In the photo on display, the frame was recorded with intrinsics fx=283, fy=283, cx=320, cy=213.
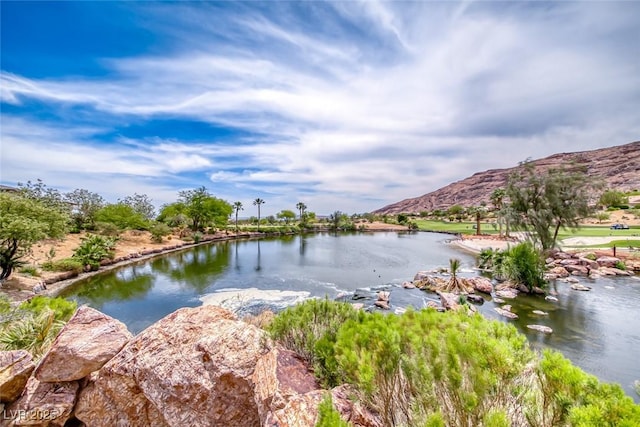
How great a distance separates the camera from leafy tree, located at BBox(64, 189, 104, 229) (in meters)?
41.4

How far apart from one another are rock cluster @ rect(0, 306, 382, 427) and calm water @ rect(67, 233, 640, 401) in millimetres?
9333

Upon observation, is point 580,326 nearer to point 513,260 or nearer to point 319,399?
point 513,260

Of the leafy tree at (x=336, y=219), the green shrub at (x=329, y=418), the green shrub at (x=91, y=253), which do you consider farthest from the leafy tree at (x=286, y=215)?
the green shrub at (x=329, y=418)

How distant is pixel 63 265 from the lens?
20.1 metres

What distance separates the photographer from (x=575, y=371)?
2.11 metres

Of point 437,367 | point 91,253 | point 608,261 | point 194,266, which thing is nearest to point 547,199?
point 608,261

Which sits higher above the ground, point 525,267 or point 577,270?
point 525,267

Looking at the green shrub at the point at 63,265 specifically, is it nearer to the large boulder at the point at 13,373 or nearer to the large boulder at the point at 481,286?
the large boulder at the point at 13,373

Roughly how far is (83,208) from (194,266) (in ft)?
91.6

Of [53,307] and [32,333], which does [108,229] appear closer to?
[53,307]

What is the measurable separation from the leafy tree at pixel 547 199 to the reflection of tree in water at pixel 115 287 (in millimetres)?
27588

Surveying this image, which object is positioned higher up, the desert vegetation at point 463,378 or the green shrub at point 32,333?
the desert vegetation at point 463,378

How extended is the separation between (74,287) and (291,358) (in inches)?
854

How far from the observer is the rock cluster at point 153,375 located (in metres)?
3.79
